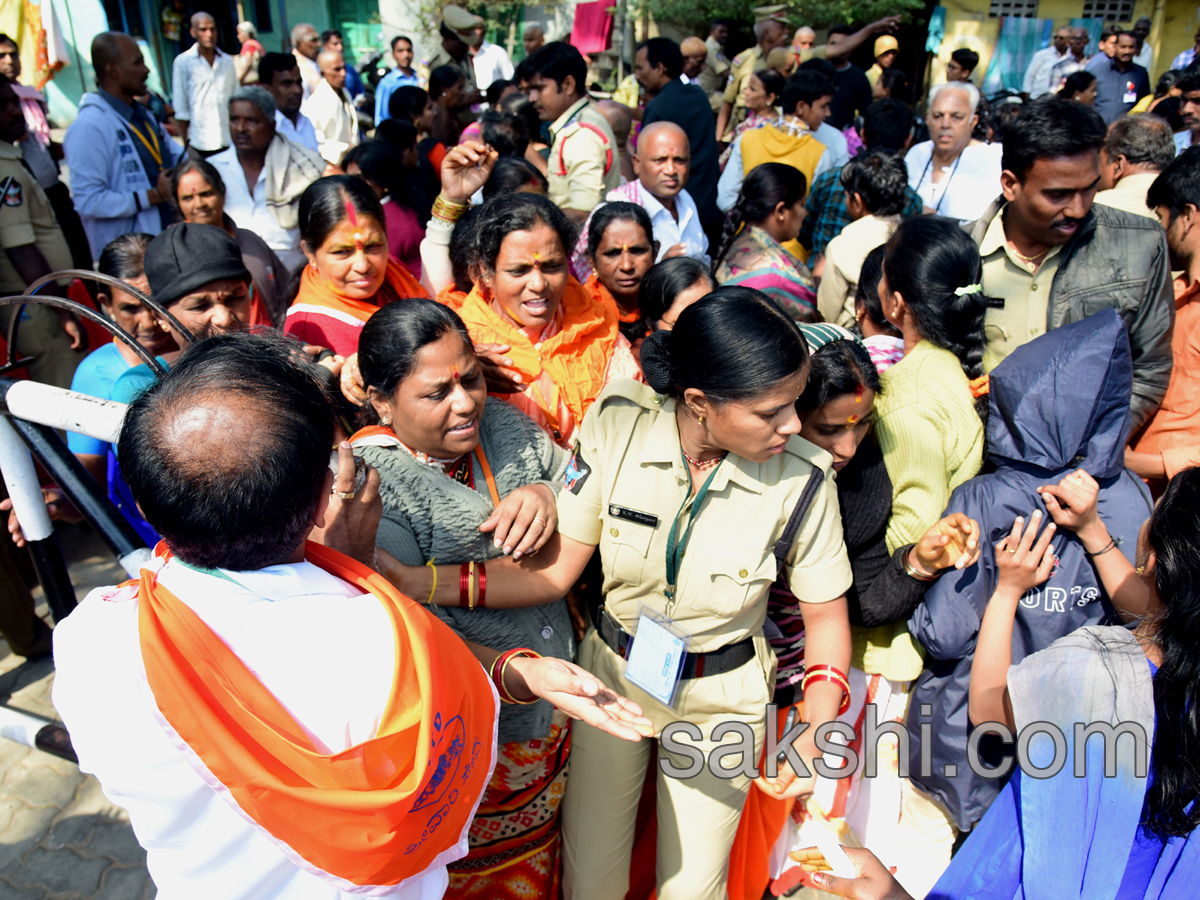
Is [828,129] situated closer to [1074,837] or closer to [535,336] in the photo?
[535,336]

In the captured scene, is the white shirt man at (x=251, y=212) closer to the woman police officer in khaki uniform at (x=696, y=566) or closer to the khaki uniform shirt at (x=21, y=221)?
the khaki uniform shirt at (x=21, y=221)

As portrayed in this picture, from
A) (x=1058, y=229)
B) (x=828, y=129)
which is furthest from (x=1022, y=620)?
(x=828, y=129)

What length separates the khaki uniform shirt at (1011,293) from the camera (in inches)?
110

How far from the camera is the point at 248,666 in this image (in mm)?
1112

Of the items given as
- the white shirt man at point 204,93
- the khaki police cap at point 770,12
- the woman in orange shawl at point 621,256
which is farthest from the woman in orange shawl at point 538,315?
the khaki police cap at point 770,12

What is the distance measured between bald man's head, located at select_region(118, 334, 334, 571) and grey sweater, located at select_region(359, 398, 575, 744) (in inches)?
29.3

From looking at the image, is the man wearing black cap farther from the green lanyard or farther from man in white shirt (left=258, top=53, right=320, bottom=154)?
man in white shirt (left=258, top=53, right=320, bottom=154)

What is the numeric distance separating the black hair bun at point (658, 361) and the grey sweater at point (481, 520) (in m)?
0.43

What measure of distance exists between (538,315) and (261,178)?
2.84 metres

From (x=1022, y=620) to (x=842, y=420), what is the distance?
2.46 ft

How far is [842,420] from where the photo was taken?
210 cm

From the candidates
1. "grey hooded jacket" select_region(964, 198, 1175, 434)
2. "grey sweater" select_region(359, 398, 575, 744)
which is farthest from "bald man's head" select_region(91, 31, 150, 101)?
"grey hooded jacket" select_region(964, 198, 1175, 434)

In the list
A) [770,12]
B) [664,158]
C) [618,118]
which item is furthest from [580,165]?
[770,12]

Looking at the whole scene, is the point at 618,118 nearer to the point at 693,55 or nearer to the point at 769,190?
the point at 769,190
